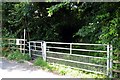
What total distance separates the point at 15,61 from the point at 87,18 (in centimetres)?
433

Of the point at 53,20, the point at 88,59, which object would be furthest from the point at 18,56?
the point at 88,59

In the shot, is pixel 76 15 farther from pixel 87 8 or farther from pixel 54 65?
pixel 54 65

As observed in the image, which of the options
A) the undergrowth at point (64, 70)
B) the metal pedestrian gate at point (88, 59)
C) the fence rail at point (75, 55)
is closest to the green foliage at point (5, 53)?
the fence rail at point (75, 55)

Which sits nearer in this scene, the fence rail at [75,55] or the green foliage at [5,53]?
the fence rail at [75,55]

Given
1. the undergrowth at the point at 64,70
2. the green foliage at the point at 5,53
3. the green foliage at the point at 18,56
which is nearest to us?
the undergrowth at the point at 64,70

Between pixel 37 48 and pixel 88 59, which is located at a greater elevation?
pixel 37 48

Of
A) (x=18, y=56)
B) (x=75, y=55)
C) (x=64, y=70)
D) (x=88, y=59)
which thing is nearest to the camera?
(x=88, y=59)

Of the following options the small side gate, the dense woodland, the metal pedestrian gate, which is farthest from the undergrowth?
the dense woodland

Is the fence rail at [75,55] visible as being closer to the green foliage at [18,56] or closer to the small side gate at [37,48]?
the small side gate at [37,48]

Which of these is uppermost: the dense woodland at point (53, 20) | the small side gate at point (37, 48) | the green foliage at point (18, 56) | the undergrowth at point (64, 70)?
the dense woodland at point (53, 20)

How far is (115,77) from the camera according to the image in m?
6.70

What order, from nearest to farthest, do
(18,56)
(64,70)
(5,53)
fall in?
(64,70) → (18,56) → (5,53)

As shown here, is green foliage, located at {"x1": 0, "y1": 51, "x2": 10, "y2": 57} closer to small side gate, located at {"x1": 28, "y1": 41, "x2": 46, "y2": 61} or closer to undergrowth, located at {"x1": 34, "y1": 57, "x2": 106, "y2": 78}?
small side gate, located at {"x1": 28, "y1": 41, "x2": 46, "y2": 61}

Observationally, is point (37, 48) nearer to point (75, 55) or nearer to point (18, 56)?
point (18, 56)
